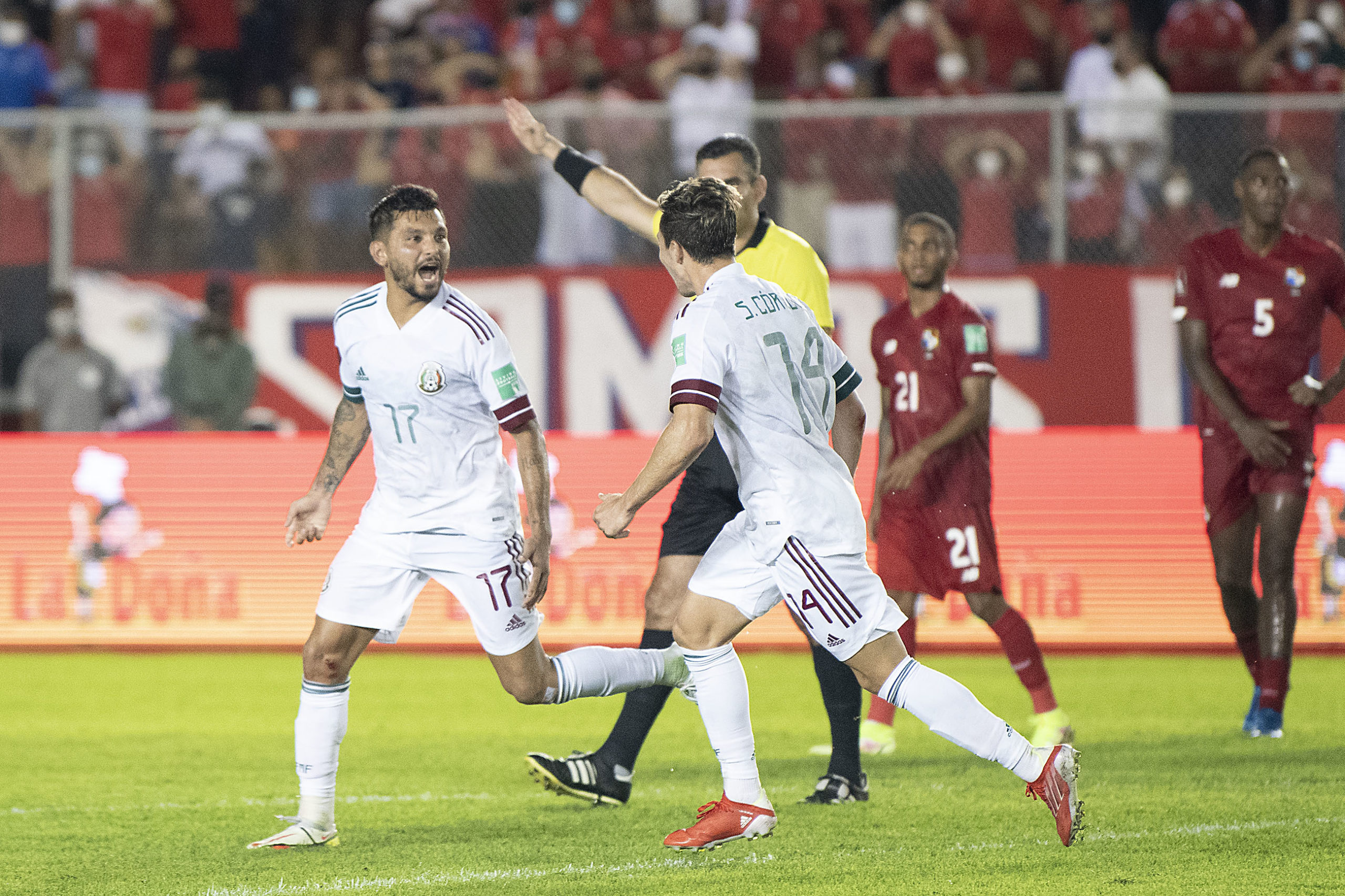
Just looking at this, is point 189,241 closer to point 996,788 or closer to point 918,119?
point 918,119

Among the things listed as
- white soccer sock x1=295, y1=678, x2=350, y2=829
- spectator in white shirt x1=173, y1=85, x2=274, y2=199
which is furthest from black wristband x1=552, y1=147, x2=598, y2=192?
spectator in white shirt x1=173, y1=85, x2=274, y2=199

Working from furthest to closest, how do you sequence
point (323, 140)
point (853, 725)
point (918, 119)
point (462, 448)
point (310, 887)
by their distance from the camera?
point (323, 140)
point (918, 119)
point (853, 725)
point (462, 448)
point (310, 887)

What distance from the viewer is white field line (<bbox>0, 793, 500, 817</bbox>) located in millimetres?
6148

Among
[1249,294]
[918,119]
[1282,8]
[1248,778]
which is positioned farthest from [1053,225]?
[1248,778]

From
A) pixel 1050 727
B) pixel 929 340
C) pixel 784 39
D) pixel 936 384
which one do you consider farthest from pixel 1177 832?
pixel 784 39

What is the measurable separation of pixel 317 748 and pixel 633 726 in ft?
4.18

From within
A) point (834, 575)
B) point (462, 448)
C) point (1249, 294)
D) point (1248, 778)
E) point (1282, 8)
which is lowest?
point (1248, 778)

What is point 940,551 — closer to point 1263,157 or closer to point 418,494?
point 1263,157

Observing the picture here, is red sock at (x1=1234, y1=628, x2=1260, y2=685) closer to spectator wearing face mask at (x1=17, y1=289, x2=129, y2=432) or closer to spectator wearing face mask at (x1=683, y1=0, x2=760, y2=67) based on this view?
spectator wearing face mask at (x1=683, y1=0, x2=760, y2=67)

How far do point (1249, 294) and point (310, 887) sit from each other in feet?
16.8

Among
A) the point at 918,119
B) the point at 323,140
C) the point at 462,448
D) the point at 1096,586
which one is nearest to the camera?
the point at 462,448

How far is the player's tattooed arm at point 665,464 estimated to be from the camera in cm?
486

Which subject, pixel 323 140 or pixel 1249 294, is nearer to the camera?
pixel 1249 294

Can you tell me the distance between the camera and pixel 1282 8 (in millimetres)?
13859
